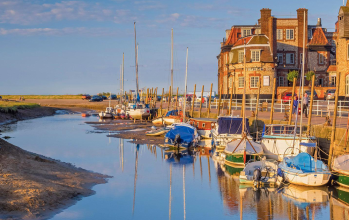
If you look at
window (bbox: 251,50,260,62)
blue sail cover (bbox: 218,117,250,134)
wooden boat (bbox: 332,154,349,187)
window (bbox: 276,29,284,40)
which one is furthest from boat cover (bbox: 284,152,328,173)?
window (bbox: 276,29,284,40)

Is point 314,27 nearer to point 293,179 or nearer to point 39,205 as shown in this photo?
point 293,179

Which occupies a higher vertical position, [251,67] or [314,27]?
[314,27]

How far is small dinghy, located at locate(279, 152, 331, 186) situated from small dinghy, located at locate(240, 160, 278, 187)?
628 mm

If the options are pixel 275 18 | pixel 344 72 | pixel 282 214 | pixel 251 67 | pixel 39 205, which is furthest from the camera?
pixel 275 18

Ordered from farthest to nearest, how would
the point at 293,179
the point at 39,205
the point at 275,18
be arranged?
the point at 275,18
the point at 293,179
the point at 39,205

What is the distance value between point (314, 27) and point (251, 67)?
19.4m

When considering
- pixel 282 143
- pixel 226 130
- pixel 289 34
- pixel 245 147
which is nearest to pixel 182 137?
pixel 226 130

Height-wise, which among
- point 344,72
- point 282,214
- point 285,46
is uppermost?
point 285,46

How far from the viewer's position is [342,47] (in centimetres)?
4853

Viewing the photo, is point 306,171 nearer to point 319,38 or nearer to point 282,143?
point 282,143

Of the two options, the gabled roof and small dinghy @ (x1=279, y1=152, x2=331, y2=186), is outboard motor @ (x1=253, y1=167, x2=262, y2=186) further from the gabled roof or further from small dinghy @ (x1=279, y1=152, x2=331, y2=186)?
the gabled roof

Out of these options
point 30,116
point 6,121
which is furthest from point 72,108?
point 6,121

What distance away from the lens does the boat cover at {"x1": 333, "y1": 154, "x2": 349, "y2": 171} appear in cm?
2180

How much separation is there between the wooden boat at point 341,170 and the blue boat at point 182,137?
53.3ft
